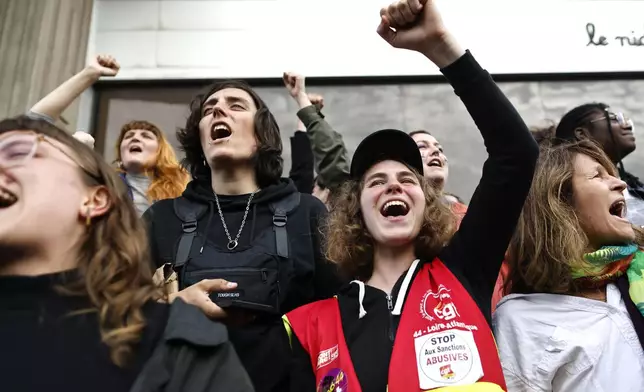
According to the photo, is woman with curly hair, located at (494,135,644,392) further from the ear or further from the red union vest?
the ear

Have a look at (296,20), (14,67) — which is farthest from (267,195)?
(296,20)

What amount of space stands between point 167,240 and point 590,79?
15.6 feet

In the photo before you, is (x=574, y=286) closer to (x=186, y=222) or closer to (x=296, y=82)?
(x=186, y=222)

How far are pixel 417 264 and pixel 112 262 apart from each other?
925mm

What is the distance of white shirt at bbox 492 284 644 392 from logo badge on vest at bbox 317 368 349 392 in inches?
22.2

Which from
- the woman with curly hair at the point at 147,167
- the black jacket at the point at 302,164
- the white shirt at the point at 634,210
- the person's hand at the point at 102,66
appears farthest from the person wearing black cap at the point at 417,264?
the woman with curly hair at the point at 147,167

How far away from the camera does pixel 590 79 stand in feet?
18.6

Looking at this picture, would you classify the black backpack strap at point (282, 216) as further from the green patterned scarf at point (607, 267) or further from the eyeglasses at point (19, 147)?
the green patterned scarf at point (607, 267)

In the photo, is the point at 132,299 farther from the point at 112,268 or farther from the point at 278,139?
the point at 278,139

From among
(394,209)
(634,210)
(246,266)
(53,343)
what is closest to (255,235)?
(246,266)

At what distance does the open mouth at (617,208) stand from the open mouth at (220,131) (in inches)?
58.1

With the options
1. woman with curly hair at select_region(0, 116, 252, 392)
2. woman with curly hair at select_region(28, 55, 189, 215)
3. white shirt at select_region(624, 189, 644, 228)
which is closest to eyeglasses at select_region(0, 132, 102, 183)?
woman with curly hair at select_region(0, 116, 252, 392)

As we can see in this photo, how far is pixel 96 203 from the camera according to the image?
154cm

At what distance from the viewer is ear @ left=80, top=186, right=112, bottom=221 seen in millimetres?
1510
